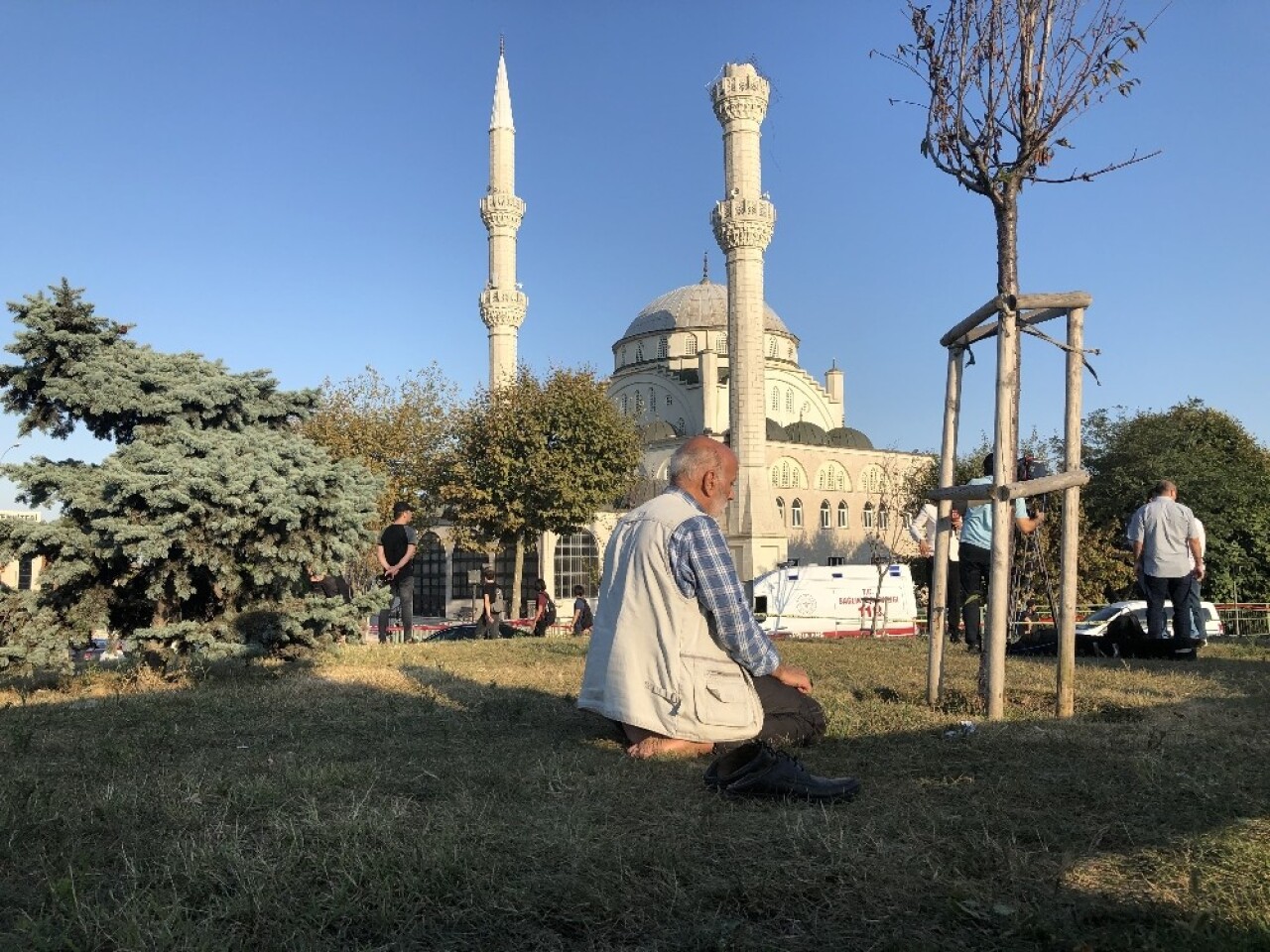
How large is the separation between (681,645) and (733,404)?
126 feet

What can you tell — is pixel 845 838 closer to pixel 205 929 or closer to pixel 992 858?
pixel 992 858

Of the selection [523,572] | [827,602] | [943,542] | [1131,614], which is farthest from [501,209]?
[943,542]

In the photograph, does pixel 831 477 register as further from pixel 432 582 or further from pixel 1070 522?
pixel 1070 522

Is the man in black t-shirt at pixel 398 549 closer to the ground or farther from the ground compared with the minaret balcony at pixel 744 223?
closer to the ground

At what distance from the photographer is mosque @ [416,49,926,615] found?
1650 inches

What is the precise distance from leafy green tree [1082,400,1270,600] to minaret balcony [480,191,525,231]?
26.6 meters

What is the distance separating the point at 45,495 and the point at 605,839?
537 centimetres

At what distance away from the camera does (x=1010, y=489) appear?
5.33m

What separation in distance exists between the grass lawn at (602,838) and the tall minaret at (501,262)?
42.9 metres

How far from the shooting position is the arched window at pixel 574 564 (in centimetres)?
5078

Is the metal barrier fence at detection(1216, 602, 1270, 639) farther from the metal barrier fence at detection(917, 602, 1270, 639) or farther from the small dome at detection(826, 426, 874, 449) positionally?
the small dome at detection(826, 426, 874, 449)

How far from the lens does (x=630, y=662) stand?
402cm

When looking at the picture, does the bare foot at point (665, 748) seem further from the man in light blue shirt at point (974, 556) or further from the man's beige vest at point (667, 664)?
the man in light blue shirt at point (974, 556)

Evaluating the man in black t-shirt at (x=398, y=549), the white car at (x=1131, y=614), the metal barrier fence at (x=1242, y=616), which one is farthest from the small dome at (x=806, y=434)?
the man in black t-shirt at (x=398, y=549)
